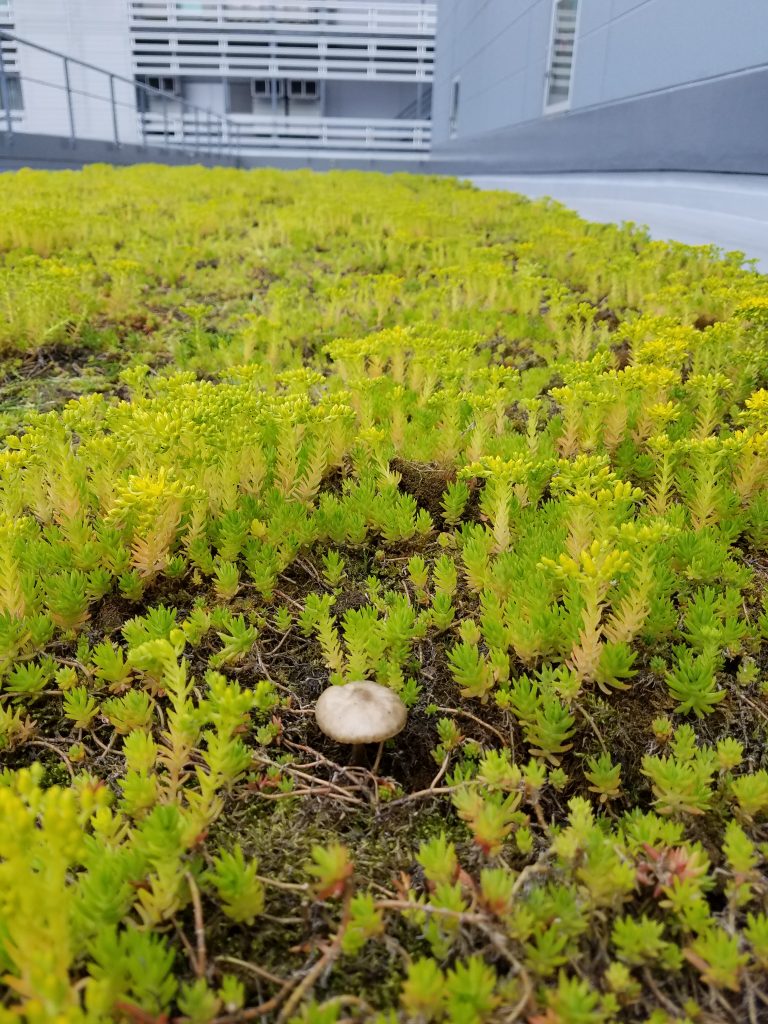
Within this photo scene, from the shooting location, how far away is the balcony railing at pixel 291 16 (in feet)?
122

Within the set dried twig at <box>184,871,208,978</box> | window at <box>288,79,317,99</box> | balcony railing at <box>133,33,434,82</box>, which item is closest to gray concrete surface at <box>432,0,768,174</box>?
dried twig at <box>184,871,208,978</box>

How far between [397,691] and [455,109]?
28.4 metres

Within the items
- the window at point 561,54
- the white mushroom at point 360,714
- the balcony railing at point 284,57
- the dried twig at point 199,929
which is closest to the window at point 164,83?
the balcony railing at point 284,57

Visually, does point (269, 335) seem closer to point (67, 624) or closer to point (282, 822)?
point (67, 624)

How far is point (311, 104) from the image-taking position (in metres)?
40.7

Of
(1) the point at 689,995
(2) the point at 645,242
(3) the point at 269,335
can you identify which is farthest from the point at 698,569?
(2) the point at 645,242

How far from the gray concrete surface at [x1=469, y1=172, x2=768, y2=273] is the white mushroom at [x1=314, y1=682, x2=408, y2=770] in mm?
5681

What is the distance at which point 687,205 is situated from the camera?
7.82 meters

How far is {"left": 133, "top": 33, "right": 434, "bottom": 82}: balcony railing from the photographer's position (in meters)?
37.8

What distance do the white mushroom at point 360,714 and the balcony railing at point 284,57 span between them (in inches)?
1738

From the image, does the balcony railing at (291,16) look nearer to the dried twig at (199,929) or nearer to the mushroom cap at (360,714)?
the mushroom cap at (360,714)

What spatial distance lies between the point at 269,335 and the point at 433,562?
267 cm

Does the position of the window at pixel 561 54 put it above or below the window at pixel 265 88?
below

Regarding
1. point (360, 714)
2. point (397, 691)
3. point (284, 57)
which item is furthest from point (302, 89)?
point (360, 714)
